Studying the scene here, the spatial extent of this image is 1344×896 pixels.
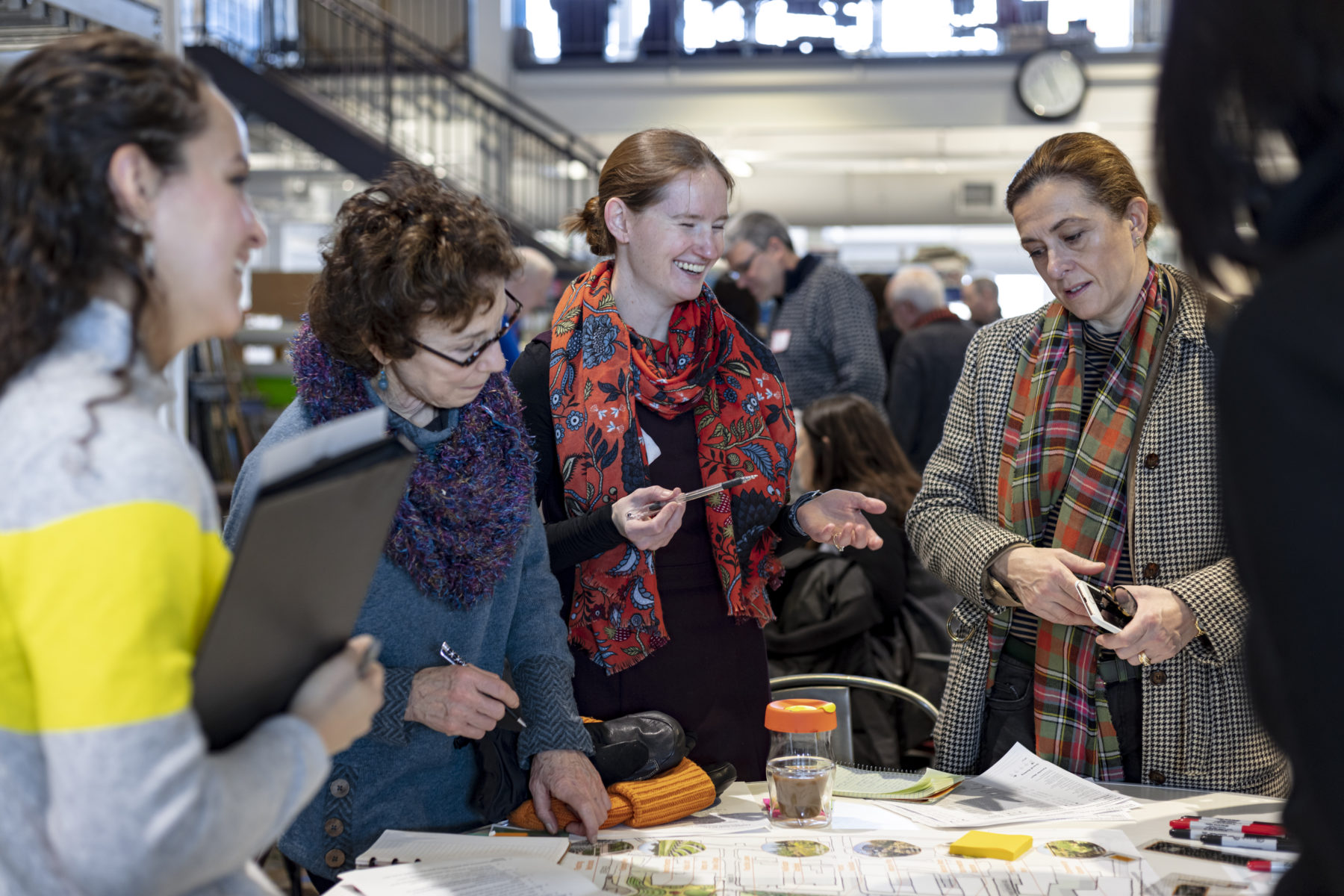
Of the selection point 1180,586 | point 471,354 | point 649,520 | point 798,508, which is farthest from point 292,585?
point 1180,586

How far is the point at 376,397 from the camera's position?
1675 millimetres

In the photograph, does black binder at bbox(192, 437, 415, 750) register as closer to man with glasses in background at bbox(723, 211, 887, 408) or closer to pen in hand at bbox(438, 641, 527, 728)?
pen in hand at bbox(438, 641, 527, 728)

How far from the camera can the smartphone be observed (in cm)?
176

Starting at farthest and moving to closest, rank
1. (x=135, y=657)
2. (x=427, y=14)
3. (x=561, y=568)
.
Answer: (x=427, y=14), (x=561, y=568), (x=135, y=657)

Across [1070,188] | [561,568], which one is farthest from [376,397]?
[1070,188]

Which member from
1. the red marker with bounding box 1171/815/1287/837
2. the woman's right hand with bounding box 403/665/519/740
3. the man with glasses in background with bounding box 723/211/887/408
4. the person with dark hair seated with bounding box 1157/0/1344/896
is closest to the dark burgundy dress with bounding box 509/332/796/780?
the woman's right hand with bounding box 403/665/519/740

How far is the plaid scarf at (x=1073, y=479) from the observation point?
77.3 inches

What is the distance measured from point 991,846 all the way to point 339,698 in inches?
36.8

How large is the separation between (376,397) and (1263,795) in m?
1.54

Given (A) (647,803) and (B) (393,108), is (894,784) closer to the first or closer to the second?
(A) (647,803)

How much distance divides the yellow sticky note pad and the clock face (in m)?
9.73

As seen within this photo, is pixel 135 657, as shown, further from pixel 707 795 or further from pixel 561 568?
pixel 561 568

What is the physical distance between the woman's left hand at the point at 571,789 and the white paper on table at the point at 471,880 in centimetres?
13

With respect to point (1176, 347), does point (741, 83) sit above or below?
above
